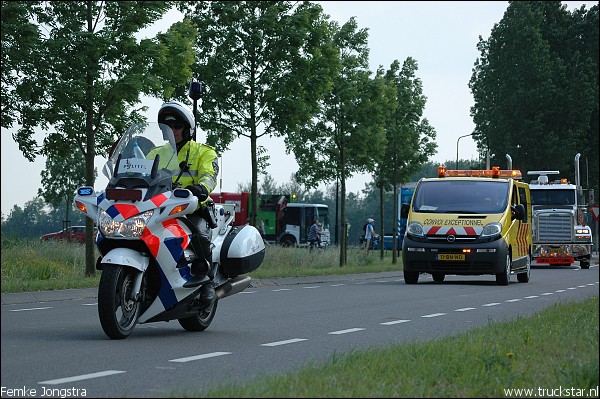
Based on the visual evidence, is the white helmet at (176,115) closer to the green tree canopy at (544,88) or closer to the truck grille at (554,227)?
the truck grille at (554,227)

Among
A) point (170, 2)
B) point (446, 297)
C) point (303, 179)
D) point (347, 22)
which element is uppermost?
point (347, 22)

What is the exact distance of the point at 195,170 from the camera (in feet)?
37.3

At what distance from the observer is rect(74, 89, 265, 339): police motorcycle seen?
410 inches

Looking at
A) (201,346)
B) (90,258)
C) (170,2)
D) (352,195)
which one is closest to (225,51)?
(170,2)

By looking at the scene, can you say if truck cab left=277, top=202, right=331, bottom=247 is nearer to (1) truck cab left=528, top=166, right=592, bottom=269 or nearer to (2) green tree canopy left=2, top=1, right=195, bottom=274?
(1) truck cab left=528, top=166, right=592, bottom=269

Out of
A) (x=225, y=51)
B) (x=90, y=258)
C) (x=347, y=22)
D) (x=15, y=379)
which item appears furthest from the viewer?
(x=347, y=22)

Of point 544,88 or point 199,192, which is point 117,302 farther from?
point 544,88

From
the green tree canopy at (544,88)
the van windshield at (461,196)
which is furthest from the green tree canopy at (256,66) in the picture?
the green tree canopy at (544,88)

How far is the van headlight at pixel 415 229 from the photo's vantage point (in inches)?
974

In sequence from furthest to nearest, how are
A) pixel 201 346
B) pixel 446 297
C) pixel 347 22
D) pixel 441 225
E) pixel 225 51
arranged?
pixel 347 22 → pixel 225 51 → pixel 441 225 → pixel 446 297 → pixel 201 346

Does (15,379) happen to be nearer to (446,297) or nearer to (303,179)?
(446,297)

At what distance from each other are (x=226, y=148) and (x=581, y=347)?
2114cm

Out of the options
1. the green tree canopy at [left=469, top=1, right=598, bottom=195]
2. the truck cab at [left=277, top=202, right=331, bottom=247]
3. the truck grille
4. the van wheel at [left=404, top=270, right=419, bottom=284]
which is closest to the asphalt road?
the van wheel at [left=404, top=270, right=419, bottom=284]

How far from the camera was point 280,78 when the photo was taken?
94.4 ft
